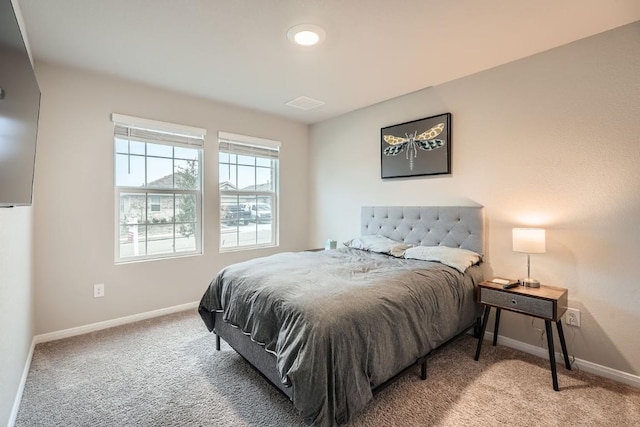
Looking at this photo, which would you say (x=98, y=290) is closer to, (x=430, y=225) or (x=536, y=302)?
(x=430, y=225)

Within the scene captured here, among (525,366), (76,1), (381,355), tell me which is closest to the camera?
(381,355)

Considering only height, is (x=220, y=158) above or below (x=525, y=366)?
above

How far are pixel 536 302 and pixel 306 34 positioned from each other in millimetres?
2521

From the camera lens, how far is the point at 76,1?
1.83m

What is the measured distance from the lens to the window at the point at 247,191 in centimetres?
382

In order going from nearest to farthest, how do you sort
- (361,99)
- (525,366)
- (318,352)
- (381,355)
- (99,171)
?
(318,352)
(381,355)
(525,366)
(99,171)
(361,99)

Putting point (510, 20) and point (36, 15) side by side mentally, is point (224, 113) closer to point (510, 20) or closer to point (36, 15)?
point (36, 15)

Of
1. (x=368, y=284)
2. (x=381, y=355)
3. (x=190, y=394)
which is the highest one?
(x=368, y=284)

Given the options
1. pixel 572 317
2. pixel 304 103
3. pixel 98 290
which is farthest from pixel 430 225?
pixel 98 290

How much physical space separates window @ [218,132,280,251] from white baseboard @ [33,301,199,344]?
85 centimetres

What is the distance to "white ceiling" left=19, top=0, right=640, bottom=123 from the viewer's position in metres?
1.88

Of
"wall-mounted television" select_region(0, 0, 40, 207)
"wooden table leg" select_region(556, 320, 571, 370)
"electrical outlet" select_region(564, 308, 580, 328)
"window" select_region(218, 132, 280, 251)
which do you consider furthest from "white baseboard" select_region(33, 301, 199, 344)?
"electrical outlet" select_region(564, 308, 580, 328)

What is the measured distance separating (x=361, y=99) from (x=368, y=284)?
241cm

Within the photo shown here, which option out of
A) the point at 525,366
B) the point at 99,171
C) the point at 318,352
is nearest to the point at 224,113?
the point at 99,171
